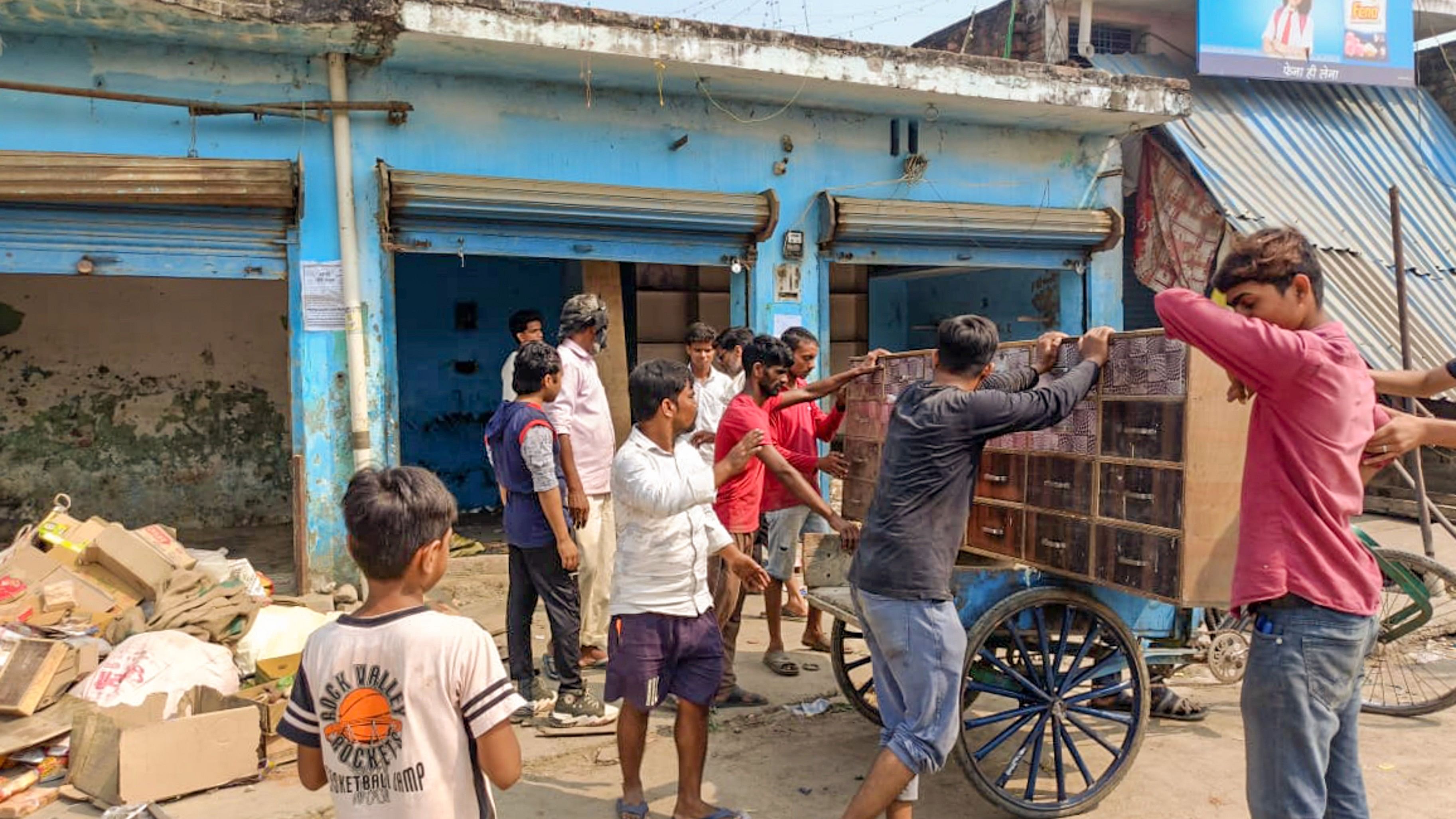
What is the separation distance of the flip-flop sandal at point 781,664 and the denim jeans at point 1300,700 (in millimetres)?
3204

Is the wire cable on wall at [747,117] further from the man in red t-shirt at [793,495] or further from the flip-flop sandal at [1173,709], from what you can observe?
the flip-flop sandal at [1173,709]

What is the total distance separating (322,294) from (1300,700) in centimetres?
614

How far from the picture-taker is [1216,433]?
126 inches

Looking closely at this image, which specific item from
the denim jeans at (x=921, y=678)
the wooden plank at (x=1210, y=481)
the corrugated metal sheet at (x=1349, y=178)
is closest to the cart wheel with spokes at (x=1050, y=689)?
the denim jeans at (x=921, y=678)

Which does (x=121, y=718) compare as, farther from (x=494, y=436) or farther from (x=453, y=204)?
(x=453, y=204)

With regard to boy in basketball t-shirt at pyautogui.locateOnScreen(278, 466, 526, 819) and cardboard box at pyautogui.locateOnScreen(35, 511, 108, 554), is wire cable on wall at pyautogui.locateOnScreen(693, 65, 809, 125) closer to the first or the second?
cardboard box at pyautogui.locateOnScreen(35, 511, 108, 554)

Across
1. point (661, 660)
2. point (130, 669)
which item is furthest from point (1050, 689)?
point (130, 669)

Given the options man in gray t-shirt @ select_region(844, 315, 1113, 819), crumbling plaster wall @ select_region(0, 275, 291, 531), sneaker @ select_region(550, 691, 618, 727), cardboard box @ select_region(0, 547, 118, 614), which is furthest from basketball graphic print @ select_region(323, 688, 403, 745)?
crumbling plaster wall @ select_region(0, 275, 291, 531)

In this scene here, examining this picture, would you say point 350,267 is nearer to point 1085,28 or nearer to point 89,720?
point 89,720

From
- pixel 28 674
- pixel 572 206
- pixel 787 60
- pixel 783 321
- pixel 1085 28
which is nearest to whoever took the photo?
pixel 28 674

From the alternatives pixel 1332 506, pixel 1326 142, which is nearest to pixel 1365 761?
pixel 1332 506

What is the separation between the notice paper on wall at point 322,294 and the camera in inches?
264

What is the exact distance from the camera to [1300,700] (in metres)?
2.27

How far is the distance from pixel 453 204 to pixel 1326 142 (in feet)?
30.6
